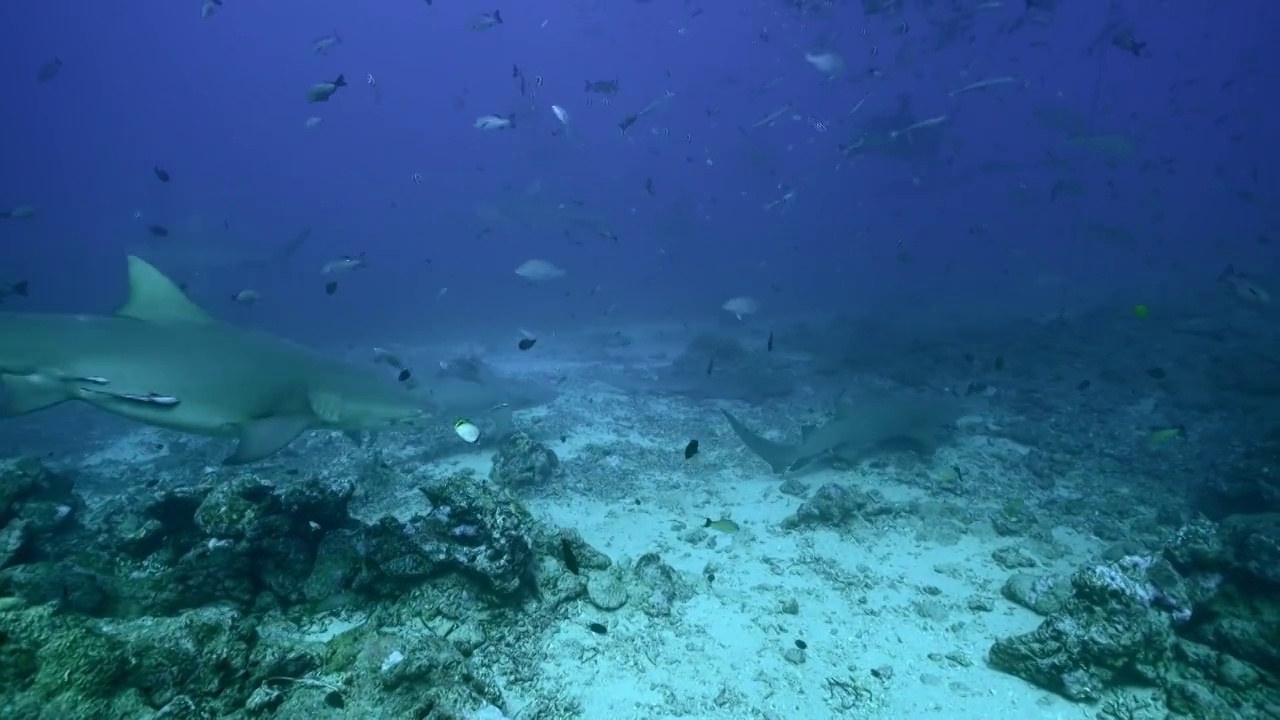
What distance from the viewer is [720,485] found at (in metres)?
9.44

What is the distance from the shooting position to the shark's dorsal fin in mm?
5258

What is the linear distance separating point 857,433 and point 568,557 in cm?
636

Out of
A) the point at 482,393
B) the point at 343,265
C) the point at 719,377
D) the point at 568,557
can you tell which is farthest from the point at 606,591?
the point at 719,377

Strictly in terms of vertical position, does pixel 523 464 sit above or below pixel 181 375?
below

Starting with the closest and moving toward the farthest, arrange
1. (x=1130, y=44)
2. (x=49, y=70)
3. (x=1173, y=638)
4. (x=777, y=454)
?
(x=1173, y=638), (x=777, y=454), (x=1130, y=44), (x=49, y=70)

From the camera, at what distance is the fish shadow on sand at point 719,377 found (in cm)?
1599

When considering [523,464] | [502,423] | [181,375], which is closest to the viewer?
[181,375]

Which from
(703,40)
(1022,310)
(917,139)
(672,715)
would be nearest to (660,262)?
(917,139)

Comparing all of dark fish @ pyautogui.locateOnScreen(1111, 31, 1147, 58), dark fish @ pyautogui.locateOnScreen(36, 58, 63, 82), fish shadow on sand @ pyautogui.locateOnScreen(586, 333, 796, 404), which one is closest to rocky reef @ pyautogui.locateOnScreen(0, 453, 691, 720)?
fish shadow on sand @ pyautogui.locateOnScreen(586, 333, 796, 404)

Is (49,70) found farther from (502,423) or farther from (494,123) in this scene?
(502,423)

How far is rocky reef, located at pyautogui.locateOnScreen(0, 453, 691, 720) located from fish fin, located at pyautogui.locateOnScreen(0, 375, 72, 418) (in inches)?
51.4

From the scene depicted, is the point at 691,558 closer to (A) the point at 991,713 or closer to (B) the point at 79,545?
(A) the point at 991,713

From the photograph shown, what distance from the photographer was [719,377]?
17.8 metres

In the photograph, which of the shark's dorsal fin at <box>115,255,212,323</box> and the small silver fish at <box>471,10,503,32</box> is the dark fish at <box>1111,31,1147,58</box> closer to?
the small silver fish at <box>471,10,503,32</box>
